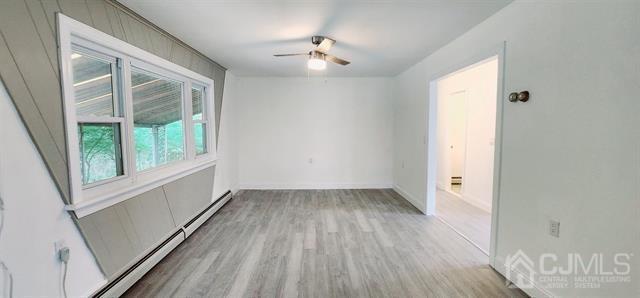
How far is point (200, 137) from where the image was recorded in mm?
4016

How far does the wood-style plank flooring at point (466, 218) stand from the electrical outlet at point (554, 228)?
1010mm

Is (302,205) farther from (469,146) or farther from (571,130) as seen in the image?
(571,130)

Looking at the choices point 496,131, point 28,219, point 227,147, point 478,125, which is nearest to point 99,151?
point 28,219

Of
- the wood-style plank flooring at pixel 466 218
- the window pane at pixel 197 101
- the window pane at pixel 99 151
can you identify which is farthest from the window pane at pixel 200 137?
the wood-style plank flooring at pixel 466 218

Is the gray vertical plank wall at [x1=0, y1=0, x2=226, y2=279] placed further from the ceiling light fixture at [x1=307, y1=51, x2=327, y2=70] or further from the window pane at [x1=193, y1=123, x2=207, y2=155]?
the ceiling light fixture at [x1=307, y1=51, x2=327, y2=70]

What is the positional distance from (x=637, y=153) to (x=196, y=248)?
352 centimetres

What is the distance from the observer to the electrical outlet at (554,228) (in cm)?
184

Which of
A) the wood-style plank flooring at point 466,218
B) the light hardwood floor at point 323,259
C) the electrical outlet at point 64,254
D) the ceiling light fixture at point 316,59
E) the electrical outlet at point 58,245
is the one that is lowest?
the light hardwood floor at point 323,259

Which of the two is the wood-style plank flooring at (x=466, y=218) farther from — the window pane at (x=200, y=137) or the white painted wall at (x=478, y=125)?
the window pane at (x=200, y=137)

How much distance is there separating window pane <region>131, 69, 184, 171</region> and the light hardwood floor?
1034 millimetres

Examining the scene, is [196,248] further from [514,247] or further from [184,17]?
[514,247]

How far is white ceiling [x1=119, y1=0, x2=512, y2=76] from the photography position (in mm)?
2150

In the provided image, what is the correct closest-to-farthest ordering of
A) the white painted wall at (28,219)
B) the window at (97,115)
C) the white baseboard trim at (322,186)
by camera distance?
the white painted wall at (28,219)
the window at (97,115)
the white baseboard trim at (322,186)

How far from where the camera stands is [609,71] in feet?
4.93
